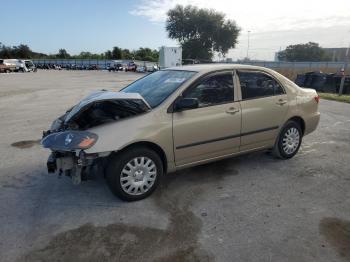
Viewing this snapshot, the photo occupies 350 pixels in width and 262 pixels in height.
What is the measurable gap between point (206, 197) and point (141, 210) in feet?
2.88

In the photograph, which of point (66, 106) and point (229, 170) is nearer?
point (229, 170)

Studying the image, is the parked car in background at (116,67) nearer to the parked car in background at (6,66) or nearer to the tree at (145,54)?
the parked car in background at (6,66)

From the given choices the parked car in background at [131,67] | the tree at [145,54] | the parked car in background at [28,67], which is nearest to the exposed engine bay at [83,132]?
the parked car in background at [131,67]

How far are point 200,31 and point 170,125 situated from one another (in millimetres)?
58467

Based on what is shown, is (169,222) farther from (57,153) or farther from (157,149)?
(57,153)

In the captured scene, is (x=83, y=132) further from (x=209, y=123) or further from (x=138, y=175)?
(x=209, y=123)

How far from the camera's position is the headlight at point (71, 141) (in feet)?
12.2

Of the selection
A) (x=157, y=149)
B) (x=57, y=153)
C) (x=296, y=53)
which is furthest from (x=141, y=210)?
(x=296, y=53)

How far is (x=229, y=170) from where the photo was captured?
17.2 feet

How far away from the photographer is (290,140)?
5.60m

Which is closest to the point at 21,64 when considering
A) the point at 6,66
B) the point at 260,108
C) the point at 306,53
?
the point at 6,66

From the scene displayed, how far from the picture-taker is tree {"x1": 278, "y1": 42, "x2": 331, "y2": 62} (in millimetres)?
85688

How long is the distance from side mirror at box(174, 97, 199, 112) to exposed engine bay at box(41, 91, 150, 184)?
37cm

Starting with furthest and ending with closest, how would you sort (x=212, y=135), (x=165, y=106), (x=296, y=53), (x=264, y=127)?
(x=296, y=53)
(x=264, y=127)
(x=212, y=135)
(x=165, y=106)
